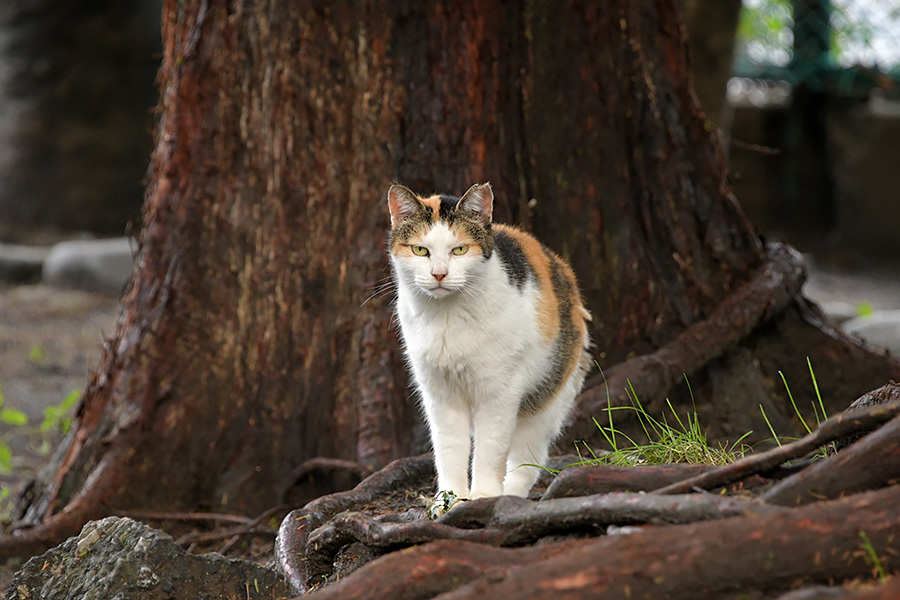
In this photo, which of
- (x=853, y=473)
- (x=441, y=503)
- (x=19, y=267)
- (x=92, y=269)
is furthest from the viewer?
(x=19, y=267)

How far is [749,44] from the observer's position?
10867 millimetres

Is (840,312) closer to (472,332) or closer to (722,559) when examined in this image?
(472,332)

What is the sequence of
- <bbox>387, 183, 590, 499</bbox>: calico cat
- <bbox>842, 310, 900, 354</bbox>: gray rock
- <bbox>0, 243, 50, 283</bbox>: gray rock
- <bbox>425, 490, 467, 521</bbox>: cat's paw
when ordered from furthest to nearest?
1. <bbox>0, 243, 50, 283</bbox>: gray rock
2. <bbox>842, 310, 900, 354</bbox>: gray rock
3. <bbox>387, 183, 590, 499</bbox>: calico cat
4. <bbox>425, 490, 467, 521</bbox>: cat's paw

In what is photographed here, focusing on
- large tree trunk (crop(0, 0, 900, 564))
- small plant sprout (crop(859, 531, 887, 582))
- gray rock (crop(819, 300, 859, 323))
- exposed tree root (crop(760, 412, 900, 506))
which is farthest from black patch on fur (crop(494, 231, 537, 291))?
gray rock (crop(819, 300, 859, 323))

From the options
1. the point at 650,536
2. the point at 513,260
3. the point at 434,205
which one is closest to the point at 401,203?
the point at 434,205

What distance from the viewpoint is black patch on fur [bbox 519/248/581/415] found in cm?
296

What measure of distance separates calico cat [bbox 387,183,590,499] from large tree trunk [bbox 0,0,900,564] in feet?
2.48

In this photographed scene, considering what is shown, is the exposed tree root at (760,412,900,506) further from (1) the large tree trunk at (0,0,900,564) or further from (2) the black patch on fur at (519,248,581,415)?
(1) the large tree trunk at (0,0,900,564)

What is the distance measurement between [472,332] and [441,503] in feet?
1.66

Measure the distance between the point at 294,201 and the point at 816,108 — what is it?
27.5 feet

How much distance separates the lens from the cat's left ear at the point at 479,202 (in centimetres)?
279

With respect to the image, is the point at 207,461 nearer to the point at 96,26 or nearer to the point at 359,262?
the point at 359,262

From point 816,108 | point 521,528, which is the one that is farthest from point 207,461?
point 816,108

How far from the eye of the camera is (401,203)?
9.45ft
